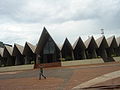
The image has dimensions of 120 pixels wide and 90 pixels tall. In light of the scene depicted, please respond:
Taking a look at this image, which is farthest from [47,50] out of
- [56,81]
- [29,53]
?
[56,81]

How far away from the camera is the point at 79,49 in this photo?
38125 millimetres

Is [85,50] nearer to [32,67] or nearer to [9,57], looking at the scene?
[32,67]

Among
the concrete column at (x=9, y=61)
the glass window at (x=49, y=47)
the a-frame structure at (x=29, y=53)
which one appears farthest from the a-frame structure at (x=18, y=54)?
the glass window at (x=49, y=47)

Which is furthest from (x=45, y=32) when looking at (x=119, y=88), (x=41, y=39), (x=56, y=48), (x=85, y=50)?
(x=119, y=88)

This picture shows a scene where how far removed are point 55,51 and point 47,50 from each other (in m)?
1.87

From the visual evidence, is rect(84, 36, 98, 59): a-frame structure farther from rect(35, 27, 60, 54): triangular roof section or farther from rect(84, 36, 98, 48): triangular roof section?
rect(35, 27, 60, 54): triangular roof section

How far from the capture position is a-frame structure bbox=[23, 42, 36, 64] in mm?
36513

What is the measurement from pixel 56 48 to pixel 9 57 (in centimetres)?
1192

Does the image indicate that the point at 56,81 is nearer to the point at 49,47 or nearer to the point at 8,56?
the point at 49,47

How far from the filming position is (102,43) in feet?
122

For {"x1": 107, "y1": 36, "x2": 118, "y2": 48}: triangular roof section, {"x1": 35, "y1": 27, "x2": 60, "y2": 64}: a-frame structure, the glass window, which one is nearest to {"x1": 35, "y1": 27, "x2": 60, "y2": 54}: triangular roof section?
{"x1": 35, "y1": 27, "x2": 60, "y2": 64}: a-frame structure

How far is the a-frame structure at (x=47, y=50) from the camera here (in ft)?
119

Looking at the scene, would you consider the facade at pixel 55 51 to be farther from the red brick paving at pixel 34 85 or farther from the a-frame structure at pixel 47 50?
the red brick paving at pixel 34 85

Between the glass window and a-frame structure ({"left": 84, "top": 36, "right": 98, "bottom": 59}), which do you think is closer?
a-frame structure ({"left": 84, "top": 36, "right": 98, "bottom": 59})
